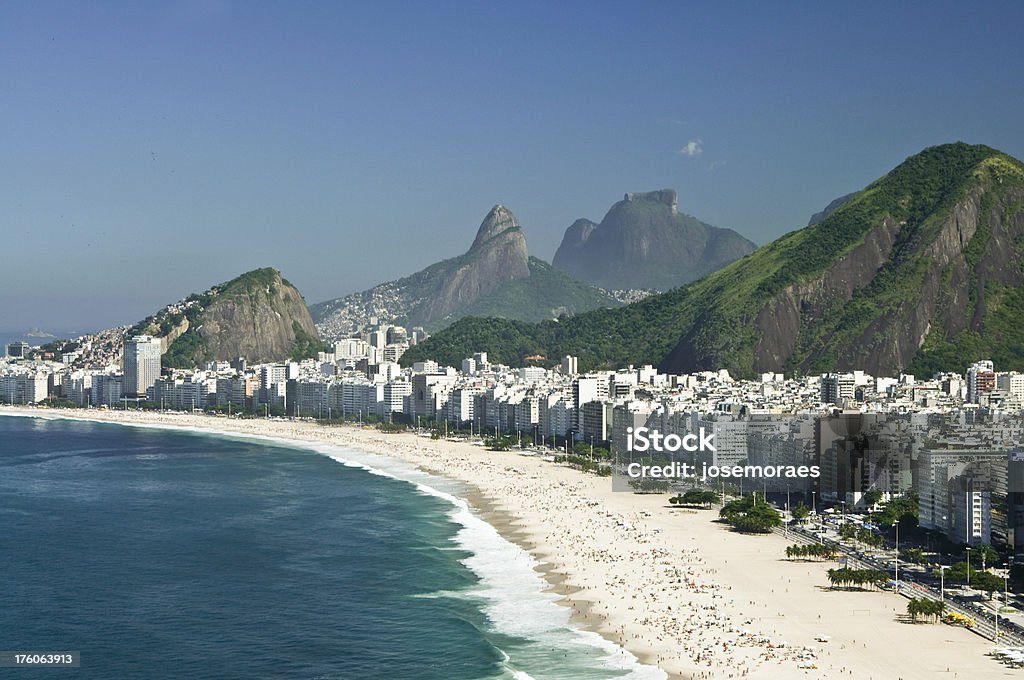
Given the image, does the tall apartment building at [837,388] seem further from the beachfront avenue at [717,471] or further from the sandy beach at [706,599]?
the sandy beach at [706,599]

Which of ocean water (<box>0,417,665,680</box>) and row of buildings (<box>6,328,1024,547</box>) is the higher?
row of buildings (<box>6,328,1024,547</box>)

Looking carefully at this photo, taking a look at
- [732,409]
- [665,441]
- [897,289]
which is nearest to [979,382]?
[897,289]

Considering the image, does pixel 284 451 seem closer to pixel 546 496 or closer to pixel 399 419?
pixel 399 419

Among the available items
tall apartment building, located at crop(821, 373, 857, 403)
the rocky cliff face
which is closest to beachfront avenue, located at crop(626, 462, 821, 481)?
tall apartment building, located at crop(821, 373, 857, 403)

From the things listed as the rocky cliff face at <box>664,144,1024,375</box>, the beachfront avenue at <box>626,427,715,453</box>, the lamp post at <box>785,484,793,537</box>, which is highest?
the rocky cliff face at <box>664,144,1024,375</box>

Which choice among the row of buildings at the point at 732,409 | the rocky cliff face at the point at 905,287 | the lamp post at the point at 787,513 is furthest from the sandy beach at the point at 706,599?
the rocky cliff face at the point at 905,287

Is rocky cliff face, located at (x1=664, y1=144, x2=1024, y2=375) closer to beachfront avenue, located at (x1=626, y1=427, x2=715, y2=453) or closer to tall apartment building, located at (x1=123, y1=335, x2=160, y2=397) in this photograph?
beachfront avenue, located at (x1=626, y1=427, x2=715, y2=453)
